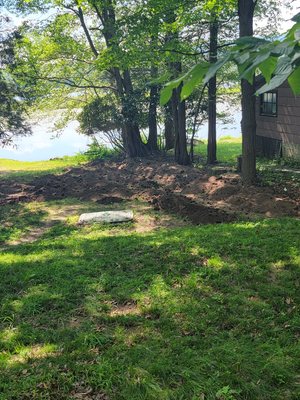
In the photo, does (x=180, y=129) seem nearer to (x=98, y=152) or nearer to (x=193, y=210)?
(x=193, y=210)

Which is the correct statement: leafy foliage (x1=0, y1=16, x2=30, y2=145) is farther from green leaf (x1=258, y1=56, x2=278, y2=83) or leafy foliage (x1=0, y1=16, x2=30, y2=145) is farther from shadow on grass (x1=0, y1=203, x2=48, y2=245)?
green leaf (x1=258, y1=56, x2=278, y2=83)

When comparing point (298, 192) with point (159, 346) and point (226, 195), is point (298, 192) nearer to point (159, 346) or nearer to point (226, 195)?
point (226, 195)

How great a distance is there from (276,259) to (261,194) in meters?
4.12

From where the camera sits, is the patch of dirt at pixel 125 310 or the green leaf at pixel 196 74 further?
the patch of dirt at pixel 125 310

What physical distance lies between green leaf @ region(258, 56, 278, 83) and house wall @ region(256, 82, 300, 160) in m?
15.0

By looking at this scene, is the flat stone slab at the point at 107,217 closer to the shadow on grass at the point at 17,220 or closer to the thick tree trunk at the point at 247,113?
the shadow on grass at the point at 17,220

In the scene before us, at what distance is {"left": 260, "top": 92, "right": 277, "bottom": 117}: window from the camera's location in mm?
17188

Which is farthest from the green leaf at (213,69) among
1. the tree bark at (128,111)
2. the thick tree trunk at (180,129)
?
the tree bark at (128,111)

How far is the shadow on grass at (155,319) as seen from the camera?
2855 mm

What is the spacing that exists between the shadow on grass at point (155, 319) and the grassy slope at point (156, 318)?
0.4 inches

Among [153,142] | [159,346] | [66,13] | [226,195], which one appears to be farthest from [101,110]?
[159,346]

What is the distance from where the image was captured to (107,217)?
27.8 feet

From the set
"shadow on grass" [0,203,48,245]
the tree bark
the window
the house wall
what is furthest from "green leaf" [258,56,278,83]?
the tree bark

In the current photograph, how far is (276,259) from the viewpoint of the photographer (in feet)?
16.1
